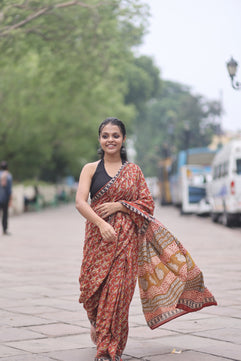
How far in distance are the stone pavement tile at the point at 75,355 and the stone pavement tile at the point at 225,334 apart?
947 mm

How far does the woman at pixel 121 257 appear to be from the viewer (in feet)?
15.2

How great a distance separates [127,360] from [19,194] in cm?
3083

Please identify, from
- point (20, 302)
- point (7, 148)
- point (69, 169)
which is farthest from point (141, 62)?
point (20, 302)

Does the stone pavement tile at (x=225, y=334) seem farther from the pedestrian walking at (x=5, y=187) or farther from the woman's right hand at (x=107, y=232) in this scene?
the pedestrian walking at (x=5, y=187)

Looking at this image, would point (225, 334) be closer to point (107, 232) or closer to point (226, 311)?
point (226, 311)

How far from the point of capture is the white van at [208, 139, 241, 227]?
20.3m

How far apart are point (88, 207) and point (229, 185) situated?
16.3 m

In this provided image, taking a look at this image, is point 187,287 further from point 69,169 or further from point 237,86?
point 69,169

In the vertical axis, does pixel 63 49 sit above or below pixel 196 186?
above

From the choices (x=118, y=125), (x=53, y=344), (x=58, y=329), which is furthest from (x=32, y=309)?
(x=118, y=125)

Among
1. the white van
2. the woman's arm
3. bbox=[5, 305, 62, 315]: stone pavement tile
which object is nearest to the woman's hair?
the woman's arm

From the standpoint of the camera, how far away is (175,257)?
495 centimetres

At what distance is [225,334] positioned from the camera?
18.2 feet

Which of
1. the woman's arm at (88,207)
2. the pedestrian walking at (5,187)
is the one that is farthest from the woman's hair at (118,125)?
the pedestrian walking at (5,187)
